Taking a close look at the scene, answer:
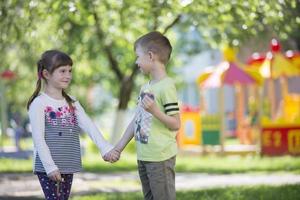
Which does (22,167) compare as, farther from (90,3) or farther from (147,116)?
(147,116)

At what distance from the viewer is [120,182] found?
38.7 feet

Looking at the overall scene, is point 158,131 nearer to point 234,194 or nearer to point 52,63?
point 52,63

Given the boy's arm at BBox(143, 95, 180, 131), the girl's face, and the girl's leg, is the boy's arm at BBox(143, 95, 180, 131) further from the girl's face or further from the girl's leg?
the girl's leg

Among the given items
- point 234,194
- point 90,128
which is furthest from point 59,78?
point 234,194

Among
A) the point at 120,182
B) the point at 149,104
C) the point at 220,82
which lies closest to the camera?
the point at 149,104

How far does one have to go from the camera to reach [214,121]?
62.0 ft

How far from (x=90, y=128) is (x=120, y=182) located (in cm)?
609

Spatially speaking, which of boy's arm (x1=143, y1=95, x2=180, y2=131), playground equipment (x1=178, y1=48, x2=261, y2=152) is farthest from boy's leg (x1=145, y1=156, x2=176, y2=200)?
playground equipment (x1=178, y1=48, x2=261, y2=152)

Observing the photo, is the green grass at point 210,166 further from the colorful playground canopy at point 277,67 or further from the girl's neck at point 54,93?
the girl's neck at point 54,93

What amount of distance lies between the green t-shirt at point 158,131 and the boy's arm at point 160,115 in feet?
0.16

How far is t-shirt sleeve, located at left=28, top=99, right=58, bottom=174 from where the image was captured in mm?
5340

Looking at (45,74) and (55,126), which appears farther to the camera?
(45,74)

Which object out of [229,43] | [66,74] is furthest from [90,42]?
[66,74]

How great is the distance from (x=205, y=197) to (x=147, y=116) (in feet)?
11.7
